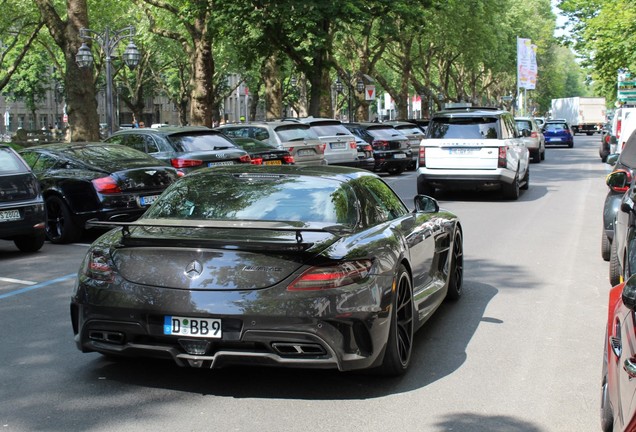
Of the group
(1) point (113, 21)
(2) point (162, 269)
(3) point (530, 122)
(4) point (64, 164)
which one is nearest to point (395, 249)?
(2) point (162, 269)

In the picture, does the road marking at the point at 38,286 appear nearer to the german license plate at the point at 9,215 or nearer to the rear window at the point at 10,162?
the german license plate at the point at 9,215

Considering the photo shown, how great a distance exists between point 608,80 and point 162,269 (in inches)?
1808

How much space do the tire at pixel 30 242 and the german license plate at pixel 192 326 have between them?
293 inches

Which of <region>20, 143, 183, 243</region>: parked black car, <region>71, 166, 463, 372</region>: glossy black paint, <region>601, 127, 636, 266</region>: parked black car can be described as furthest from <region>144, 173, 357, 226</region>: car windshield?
<region>20, 143, 183, 243</region>: parked black car

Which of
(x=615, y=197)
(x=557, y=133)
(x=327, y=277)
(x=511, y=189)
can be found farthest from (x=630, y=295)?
(x=557, y=133)

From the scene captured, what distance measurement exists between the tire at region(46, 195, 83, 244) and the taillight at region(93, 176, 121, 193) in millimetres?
598

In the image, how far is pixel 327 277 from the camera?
514 cm

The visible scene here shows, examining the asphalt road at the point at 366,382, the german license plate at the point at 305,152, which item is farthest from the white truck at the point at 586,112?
the asphalt road at the point at 366,382

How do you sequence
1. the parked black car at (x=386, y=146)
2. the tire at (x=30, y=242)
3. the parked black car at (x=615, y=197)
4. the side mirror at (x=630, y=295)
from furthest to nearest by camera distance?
the parked black car at (x=386, y=146)
the tire at (x=30, y=242)
the parked black car at (x=615, y=197)
the side mirror at (x=630, y=295)

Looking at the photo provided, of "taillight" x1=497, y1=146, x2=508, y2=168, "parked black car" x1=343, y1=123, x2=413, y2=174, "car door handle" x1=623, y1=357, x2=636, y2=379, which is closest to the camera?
"car door handle" x1=623, y1=357, x2=636, y2=379

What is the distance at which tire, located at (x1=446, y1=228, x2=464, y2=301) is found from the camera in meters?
8.15

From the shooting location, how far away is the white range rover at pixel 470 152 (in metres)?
18.2

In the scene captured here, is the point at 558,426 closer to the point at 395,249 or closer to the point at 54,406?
the point at 395,249

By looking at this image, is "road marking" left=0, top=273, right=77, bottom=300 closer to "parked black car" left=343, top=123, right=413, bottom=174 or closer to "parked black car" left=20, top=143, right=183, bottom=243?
"parked black car" left=20, top=143, right=183, bottom=243
